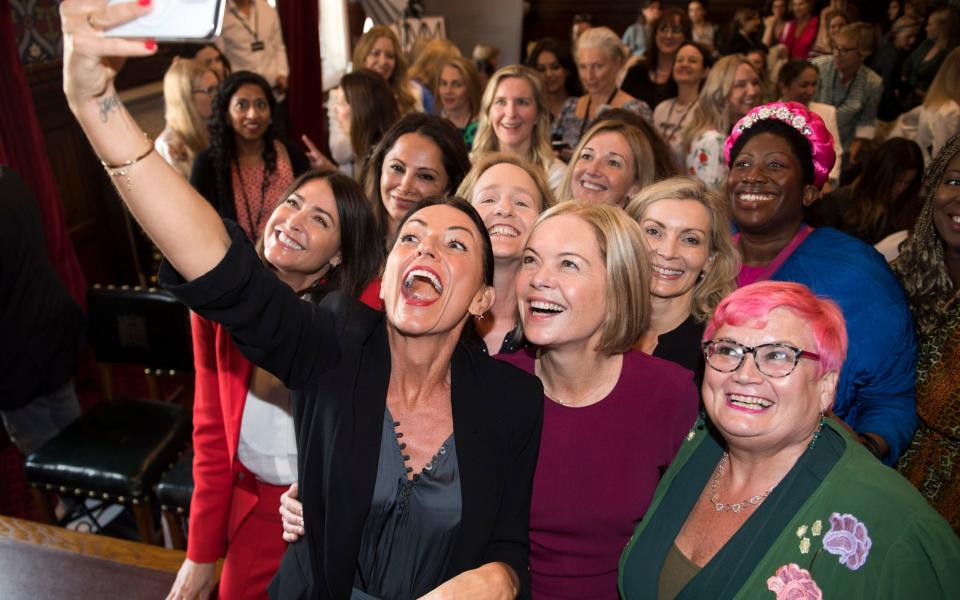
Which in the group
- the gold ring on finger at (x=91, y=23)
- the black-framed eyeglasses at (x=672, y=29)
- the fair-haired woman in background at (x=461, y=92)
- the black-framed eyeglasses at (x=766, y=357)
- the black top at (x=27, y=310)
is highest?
the black-framed eyeglasses at (x=672, y=29)

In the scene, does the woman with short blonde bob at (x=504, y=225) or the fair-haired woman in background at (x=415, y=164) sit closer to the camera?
the woman with short blonde bob at (x=504, y=225)

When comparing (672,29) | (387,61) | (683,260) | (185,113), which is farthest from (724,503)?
(672,29)

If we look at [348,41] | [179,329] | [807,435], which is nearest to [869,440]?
[807,435]

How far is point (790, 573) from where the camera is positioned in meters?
1.33

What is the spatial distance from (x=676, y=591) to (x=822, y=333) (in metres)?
0.62

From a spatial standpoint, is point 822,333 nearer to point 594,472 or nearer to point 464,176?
point 594,472

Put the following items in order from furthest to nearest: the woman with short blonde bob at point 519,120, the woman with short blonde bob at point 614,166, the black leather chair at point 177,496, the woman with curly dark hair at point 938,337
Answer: the woman with short blonde bob at point 519,120 < the woman with short blonde bob at point 614,166 < the black leather chair at point 177,496 < the woman with curly dark hair at point 938,337

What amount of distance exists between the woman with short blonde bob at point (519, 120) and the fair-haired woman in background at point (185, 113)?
1.75m

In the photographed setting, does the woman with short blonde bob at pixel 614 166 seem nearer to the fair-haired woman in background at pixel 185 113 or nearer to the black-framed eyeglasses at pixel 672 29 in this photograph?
the fair-haired woman in background at pixel 185 113

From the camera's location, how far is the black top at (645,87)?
5785 millimetres

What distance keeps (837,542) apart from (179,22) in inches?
53.2

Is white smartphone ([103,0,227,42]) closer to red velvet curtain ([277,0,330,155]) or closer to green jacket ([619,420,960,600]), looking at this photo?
green jacket ([619,420,960,600])

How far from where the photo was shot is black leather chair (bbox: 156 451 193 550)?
2.69m

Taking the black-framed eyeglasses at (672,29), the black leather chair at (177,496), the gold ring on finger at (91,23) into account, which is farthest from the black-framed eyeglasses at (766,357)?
the black-framed eyeglasses at (672,29)
